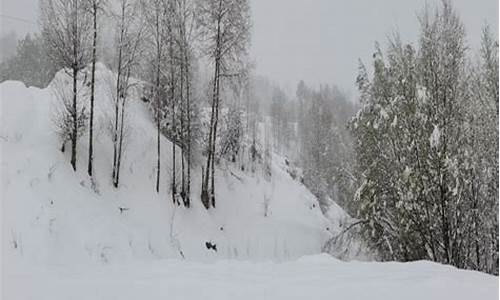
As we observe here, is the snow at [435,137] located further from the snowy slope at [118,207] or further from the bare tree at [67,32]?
the bare tree at [67,32]

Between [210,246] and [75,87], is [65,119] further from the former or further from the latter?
[210,246]

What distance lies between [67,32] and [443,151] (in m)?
12.3

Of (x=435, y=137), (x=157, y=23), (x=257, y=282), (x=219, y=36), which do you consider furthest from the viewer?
(x=219, y=36)

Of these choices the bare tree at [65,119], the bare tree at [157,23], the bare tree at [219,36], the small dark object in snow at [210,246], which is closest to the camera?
the bare tree at [65,119]

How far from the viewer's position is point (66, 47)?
14094 mm

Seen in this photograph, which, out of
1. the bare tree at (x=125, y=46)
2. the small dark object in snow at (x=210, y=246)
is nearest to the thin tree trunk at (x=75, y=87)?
the bare tree at (x=125, y=46)

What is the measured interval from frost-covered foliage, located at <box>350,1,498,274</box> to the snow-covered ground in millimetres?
3459

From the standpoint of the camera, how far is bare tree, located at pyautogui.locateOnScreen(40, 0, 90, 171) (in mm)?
13961

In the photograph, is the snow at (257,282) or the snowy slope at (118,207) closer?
the snow at (257,282)

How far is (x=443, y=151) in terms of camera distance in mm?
8969

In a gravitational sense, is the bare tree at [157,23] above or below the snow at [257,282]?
above

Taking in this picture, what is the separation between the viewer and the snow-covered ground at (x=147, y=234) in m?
4.87

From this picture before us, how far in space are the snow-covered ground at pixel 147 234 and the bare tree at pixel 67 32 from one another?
2.04 meters

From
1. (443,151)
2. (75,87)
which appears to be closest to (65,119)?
(75,87)
